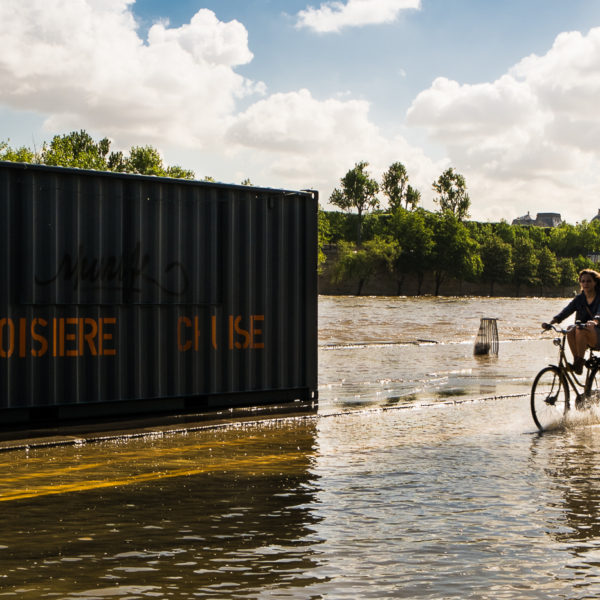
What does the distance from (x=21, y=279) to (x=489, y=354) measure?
15203 millimetres

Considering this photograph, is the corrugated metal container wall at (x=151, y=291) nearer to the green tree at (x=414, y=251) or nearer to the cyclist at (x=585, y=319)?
the cyclist at (x=585, y=319)

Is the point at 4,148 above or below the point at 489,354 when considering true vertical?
above

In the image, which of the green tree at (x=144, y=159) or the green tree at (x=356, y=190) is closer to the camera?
the green tree at (x=144, y=159)

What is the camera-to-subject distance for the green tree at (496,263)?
13612 centimetres

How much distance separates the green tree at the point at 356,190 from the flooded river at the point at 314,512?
136 meters

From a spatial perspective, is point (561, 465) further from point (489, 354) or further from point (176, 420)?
point (489, 354)

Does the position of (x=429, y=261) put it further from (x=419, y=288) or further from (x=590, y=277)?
(x=590, y=277)

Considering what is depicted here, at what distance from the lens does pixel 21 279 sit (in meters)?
9.66

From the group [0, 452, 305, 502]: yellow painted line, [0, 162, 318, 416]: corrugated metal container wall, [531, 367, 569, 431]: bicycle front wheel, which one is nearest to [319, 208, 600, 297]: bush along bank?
[0, 162, 318, 416]: corrugated metal container wall

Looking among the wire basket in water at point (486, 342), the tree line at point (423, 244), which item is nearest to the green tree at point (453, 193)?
the tree line at point (423, 244)

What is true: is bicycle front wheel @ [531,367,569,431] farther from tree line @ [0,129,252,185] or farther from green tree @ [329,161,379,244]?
green tree @ [329,161,379,244]

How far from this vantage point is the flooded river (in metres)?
4.60

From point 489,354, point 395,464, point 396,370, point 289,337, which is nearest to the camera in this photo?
point 395,464

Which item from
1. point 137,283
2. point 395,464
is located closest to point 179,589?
point 395,464
